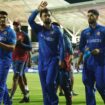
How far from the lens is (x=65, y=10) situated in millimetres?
55406

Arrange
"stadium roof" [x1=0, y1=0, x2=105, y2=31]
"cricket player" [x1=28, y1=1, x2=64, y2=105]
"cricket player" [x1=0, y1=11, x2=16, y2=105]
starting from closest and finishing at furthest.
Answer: "cricket player" [x1=28, y1=1, x2=64, y2=105] < "cricket player" [x1=0, y1=11, x2=16, y2=105] < "stadium roof" [x1=0, y1=0, x2=105, y2=31]

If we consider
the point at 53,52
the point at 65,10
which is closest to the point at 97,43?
the point at 53,52

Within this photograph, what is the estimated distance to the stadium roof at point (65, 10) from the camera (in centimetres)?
5339

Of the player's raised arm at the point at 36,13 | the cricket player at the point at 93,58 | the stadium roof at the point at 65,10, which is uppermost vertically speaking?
the player's raised arm at the point at 36,13

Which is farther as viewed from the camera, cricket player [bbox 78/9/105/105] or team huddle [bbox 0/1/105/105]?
cricket player [bbox 78/9/105/105]

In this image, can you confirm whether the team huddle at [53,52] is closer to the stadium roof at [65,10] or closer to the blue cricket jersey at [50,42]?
the blue cricket jersey at [50,42]

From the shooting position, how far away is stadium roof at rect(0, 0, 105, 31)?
5339 cm

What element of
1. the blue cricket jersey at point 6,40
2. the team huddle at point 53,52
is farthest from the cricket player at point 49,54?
the blue cricket jersey at point 6,40

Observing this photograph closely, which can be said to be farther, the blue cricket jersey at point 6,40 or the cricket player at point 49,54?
the blue cricket jersey at point 6,40

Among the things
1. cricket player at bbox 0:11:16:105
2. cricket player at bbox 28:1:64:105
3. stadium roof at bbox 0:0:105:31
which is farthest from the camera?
stadium roof at bbox 0:0:105:31

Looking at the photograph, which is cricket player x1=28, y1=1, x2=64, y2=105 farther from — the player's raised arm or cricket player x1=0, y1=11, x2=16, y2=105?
cricket player x1=0, y1=11, x2=16, y2=105

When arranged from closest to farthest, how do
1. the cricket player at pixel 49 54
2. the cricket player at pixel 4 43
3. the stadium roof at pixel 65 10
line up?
the cricket player at pixel 49 54 < the cricket player at pixel 4 43 < the stadium roof at pixel 65 10

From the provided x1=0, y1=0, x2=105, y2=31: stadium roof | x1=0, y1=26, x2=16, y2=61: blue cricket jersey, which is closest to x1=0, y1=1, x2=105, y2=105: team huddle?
x1=0, y1=26, x2=16, y2=61: blue cricket jersey

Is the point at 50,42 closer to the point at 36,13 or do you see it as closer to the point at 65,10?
the point at 36,13
